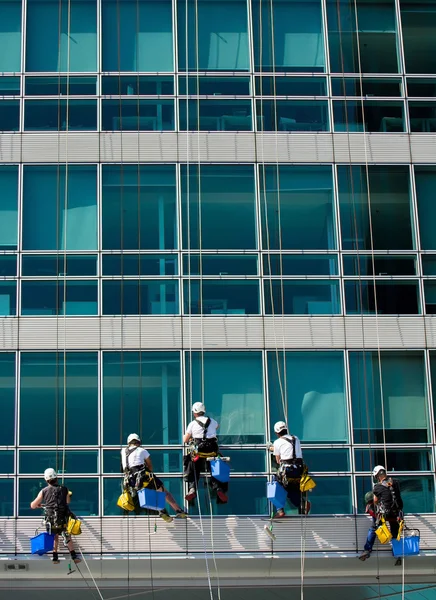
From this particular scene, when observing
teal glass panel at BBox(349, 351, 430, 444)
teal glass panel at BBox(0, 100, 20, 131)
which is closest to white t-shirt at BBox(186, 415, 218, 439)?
teal glass panel at BBox(349, 351, 430, 444)

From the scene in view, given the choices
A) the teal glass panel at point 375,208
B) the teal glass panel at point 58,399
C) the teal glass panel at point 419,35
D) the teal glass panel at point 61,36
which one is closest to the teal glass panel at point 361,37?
the teal glass panel at point 419,35

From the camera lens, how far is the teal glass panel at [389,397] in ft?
63.4

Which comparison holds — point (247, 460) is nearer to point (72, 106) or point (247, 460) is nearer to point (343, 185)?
point (343, 185)

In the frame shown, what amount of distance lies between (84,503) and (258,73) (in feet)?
26.5

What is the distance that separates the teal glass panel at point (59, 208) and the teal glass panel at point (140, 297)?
87 cm

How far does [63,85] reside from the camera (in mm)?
20781

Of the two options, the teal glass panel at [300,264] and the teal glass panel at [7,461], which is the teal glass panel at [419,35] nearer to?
the teal glass panel at [300,264]

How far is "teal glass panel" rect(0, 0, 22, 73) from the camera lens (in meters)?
20.9

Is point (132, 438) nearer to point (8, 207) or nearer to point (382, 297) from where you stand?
point (8, 207)

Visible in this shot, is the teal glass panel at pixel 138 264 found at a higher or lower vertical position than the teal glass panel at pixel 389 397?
higher

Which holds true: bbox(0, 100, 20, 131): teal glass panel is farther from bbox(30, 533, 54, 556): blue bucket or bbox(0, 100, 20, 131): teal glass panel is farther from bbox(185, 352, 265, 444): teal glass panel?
bbox(30, 533, 54, 556): blue bucket

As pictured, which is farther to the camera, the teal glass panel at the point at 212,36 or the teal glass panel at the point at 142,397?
the teal glass panel at the point at 212,36

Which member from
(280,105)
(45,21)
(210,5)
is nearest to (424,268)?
(280,105)

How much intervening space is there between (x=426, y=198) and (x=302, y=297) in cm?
291
